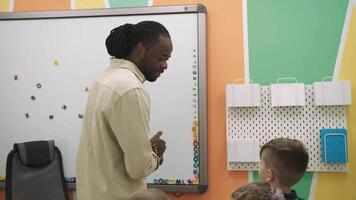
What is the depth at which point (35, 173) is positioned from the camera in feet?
7.18

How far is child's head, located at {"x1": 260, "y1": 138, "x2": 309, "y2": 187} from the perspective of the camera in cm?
139

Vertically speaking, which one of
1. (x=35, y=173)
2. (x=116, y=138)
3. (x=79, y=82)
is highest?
(x=79, y=82)

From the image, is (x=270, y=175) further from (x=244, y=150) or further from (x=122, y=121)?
(x=244, y=150)

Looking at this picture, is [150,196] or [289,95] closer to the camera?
[150,196]

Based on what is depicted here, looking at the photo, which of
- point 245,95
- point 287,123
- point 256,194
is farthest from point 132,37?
point 287,123

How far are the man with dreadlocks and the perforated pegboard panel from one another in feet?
2.62

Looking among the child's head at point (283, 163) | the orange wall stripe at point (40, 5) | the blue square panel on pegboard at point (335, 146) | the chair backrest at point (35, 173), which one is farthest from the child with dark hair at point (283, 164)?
the orange wall stripe at point (40, 5)

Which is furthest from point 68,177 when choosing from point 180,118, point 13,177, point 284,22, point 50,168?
point 284,22

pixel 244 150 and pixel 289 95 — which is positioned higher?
pixel 289 95

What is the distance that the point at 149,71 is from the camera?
4.96 feet

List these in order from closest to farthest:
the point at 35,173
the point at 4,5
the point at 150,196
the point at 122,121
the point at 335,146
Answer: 1. the point at 150,196
2. the point at 122,121
3. the point at 335,146
4. the point at 35,173
5. the point at 4,5

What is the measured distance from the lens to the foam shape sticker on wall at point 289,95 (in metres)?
2.09

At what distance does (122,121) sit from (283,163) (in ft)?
2.13

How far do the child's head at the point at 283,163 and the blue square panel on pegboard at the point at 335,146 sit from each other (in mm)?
710
